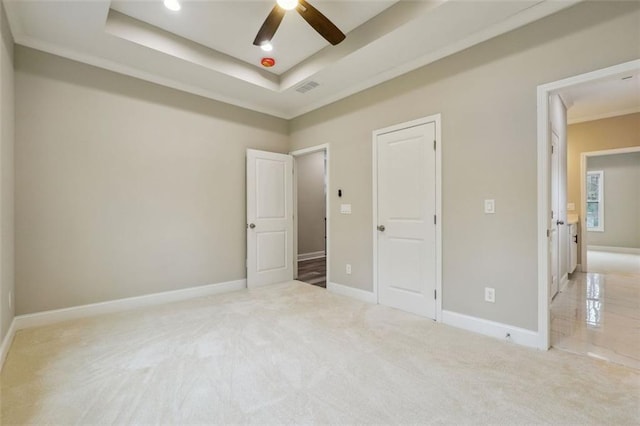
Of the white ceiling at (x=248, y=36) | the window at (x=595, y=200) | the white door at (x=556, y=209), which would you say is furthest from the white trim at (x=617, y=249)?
the white ceiling at (x=248, y=36)

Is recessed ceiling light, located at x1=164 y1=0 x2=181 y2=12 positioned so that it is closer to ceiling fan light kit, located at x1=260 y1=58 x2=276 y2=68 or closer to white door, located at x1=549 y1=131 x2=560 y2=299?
ceiling fan light kit, located at x1=260 y1=58 x2=276 y2=68

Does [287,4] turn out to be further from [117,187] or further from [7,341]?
[7,341]

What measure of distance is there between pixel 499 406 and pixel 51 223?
13.5 feet

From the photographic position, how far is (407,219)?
3270 mm

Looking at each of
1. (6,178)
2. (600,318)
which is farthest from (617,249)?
(6,178)

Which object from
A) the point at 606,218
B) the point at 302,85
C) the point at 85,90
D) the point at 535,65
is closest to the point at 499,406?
the point at 535,65

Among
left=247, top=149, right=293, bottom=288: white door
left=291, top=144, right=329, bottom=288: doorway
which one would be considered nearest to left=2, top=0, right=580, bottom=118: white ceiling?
left=247, top=149, right=293, bottom=288: white door

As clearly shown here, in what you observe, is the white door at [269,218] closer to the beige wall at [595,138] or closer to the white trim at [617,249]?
the beige wall at [595,138]

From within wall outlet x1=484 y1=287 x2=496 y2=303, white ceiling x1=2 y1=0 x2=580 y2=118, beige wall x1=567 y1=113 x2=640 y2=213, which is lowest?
wall outlet x1=484 y1=287 x2=496 y2=303

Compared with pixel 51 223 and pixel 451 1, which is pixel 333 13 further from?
pixel 51 223

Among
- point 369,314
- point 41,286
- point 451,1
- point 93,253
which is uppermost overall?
point 451,1

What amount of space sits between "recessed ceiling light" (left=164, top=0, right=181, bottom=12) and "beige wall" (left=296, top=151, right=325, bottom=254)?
13.8ft

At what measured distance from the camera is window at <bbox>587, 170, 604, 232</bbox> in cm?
713

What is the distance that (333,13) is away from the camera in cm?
272
